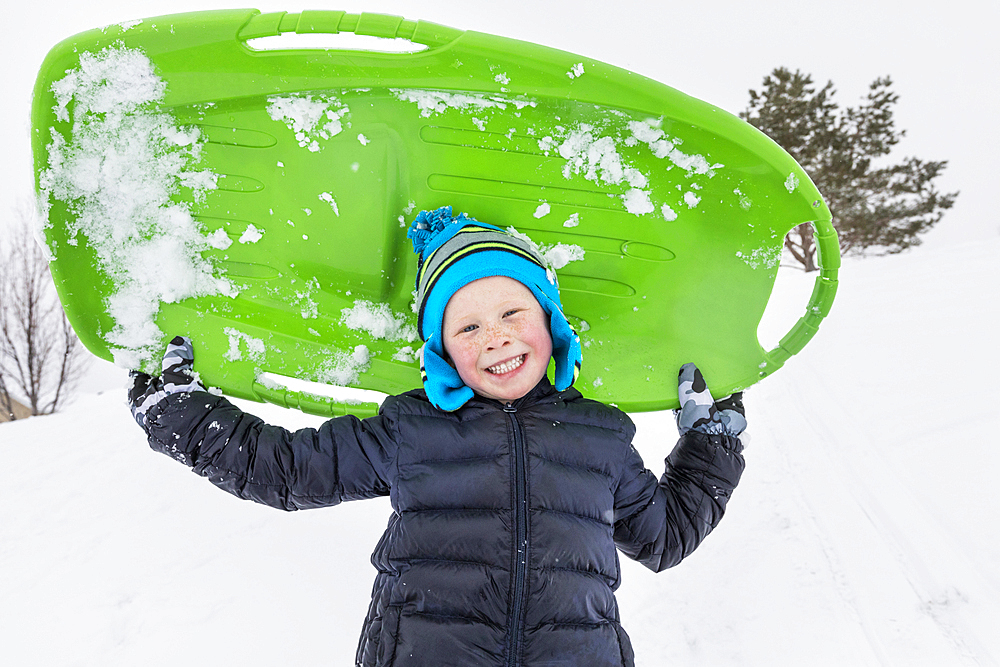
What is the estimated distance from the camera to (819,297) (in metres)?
1.80

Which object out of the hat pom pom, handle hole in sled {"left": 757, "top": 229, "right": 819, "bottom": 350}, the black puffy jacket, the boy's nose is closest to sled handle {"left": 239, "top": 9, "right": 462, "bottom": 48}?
the hat pom pom

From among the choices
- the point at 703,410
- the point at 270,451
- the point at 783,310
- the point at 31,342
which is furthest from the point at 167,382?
the point at 31,342

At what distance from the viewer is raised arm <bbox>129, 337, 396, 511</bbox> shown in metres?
1.36

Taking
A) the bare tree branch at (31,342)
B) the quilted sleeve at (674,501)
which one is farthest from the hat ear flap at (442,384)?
the bare tree branch at (31,342)

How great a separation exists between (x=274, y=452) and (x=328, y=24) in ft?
3.59

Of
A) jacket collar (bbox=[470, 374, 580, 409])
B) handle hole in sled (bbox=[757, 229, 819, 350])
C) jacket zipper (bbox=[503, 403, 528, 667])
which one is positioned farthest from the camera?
handle hole in sled (bbox=[757, 229, 819, 350])

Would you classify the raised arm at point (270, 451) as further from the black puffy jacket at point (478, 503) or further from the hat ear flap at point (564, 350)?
the hat ear flap at point (564, 350)

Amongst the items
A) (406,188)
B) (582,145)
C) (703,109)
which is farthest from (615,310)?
(406,188)

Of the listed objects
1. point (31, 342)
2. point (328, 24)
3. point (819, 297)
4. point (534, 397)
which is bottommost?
point (31, 342)

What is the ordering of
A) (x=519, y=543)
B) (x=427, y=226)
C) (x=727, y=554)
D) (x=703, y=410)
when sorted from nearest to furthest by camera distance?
(x=519, y=543)
(x=427, y=226)
(x=703, y=410)
(x=727, y=554)

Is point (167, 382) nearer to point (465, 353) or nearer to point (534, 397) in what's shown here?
point (465, 353)

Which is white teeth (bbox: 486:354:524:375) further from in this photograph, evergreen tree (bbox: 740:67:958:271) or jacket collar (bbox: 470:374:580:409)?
evergreen tree (bbox: 740:67:958:271)

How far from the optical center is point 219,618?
206cm

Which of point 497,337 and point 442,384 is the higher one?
point 497,337
